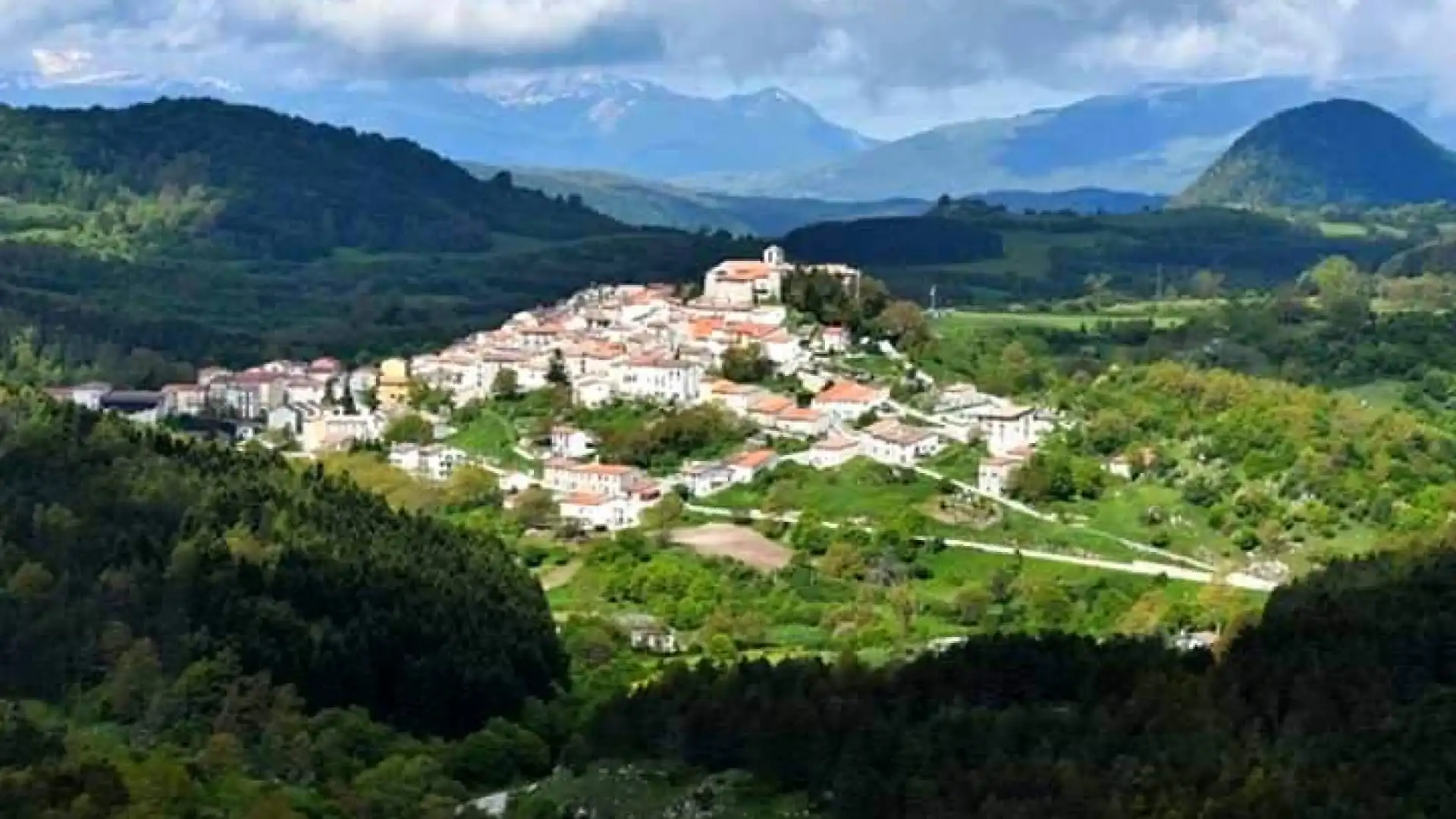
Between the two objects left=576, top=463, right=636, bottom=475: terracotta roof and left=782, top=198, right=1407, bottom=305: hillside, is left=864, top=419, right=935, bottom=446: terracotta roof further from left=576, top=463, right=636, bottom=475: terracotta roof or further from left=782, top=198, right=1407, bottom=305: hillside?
left=782, top=198, right=1407, bottom=305: hillside

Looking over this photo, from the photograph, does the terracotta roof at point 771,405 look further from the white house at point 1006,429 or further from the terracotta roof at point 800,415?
the white house at point 1006,429

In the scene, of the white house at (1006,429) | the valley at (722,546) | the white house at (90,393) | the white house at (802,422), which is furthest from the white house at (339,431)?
the white house at (1006,429)

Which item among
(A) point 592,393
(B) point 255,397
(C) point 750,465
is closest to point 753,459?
(C) point 750,465

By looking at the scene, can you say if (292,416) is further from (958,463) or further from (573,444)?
(958,463)

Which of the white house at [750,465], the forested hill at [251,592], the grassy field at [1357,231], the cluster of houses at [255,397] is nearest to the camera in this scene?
the forested hill at [251,592]

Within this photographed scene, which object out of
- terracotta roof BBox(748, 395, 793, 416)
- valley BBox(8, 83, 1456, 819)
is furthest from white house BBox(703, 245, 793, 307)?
terracotta roof BBox(748, 395, 793, 416)

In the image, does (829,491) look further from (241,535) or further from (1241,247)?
(1241,247)

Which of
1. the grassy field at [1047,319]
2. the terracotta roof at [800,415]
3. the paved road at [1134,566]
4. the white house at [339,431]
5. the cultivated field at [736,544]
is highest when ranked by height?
the grassy field at [1047,319]

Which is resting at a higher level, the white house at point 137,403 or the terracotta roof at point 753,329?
the terracotta roof at point 753,329
